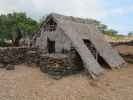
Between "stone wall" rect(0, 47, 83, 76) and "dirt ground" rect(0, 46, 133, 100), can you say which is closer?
"dirt ground" rect(0, 46, 133, 100)

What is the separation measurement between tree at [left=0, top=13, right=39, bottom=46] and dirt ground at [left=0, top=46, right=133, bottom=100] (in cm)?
1779

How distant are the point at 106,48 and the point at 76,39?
125 inches

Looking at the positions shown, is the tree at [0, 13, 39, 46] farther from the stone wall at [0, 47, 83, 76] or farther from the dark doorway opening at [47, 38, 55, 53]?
the stone wall at [0, 47, 83, 76]

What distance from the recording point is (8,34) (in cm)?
3131

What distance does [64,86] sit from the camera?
443 inches

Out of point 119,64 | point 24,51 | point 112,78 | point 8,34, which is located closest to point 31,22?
point 8,34

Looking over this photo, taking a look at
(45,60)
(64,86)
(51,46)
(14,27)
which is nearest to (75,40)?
(45,60)

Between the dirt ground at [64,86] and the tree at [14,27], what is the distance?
58.4ft

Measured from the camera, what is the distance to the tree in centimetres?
3117

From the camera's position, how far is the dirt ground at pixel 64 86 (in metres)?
10.1

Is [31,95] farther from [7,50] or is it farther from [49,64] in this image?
[7,50]

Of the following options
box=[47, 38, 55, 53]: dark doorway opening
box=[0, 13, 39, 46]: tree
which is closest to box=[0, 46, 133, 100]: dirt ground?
box=[47, 38, 55, 53]: dark doorway opening

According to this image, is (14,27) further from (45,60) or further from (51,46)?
(45,60)

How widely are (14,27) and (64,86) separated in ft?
71.5
